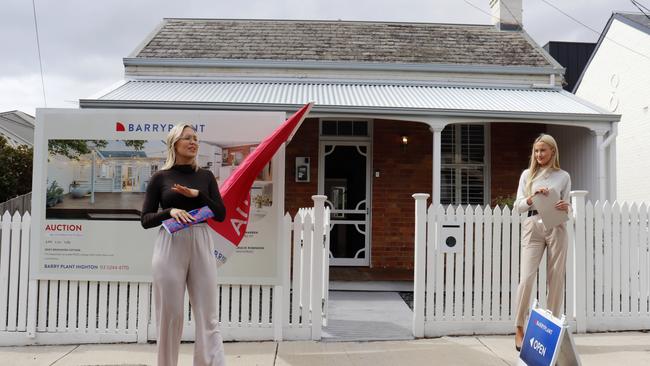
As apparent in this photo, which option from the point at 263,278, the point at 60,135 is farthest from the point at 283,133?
the point at 60,135

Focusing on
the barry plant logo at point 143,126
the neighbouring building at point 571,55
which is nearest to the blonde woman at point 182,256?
the barry plant logo at point 143,126

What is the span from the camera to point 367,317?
5992mm

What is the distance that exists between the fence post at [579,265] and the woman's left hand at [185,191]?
3721 mm

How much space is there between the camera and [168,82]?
9.85 m

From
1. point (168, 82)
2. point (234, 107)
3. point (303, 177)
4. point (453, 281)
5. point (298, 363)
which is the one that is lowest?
point (298, 363)

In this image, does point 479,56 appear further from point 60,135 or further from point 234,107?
point 60,135

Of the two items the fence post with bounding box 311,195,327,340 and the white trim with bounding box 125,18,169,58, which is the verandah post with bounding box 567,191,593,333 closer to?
the fence post with bounding box 311,195,327,340

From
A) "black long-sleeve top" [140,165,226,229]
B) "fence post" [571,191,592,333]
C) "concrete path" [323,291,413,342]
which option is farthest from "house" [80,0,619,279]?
"black long-sleeve top" [140,165,226,229]

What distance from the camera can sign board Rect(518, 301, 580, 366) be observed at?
328 cm

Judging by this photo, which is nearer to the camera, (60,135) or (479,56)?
(60,135)

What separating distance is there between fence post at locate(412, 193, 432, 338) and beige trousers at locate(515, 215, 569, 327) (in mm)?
877

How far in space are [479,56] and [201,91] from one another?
5.62m

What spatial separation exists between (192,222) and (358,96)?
590 centimetres

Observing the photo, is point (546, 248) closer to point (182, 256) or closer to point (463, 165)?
point (182, 256)
